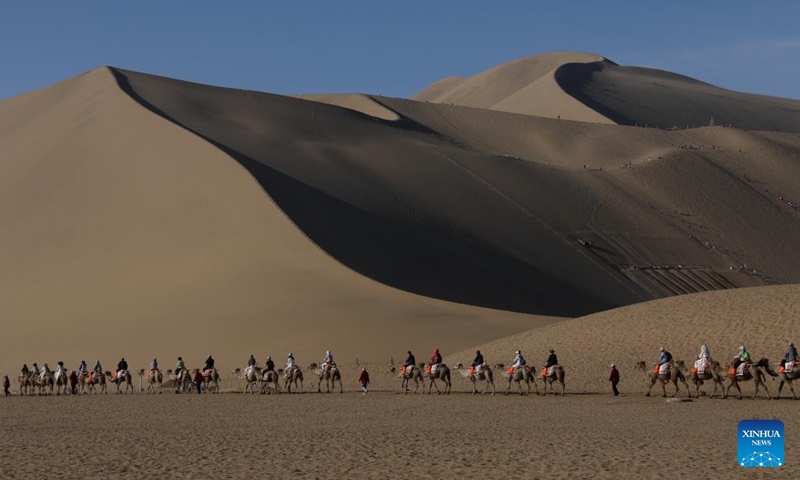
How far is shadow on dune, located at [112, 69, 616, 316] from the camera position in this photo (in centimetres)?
6225

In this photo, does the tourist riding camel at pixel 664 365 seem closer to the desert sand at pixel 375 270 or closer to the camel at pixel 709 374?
the camel at pixel 709 374

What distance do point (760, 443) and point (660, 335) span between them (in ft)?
85.5

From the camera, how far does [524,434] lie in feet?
77.5

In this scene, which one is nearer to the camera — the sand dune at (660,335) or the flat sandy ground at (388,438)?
the flat sandy ground at (388,438)

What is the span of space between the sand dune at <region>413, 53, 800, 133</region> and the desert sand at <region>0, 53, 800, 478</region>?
3753cm

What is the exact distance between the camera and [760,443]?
616 inches

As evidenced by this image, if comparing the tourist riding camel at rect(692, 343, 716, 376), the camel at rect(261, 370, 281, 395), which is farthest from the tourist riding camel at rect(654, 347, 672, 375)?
the camel at rect(261, 370, 281, 395)

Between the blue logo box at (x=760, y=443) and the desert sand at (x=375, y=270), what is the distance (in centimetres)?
122

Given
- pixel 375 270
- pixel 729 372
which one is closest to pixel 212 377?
pixel 729 372

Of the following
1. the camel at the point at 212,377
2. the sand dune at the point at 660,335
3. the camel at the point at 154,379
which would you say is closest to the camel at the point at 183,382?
the camel at the point at 154,379

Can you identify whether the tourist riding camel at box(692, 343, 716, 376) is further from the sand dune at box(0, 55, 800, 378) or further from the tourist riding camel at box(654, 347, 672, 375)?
the sand dune at box(0, 55, 800, 378)

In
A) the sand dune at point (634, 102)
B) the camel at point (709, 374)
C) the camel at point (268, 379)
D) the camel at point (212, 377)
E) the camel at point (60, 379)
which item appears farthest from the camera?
the sand dune at point (634, 102)

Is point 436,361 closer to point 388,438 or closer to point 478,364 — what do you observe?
point 478,364

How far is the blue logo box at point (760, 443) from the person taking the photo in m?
15.3
